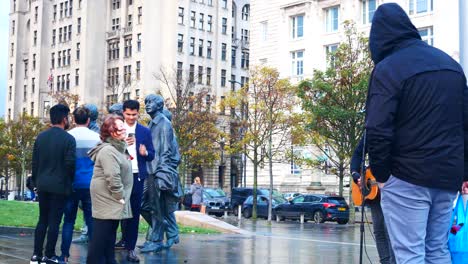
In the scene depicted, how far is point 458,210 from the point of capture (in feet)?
19.3

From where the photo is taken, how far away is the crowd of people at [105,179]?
7340 mm

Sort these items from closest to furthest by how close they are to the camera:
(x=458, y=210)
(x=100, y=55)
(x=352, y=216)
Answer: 1. (x=458, y=210)
2. (x=352, y=216)
3. (x=100, y=55)

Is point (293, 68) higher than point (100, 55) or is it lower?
lower

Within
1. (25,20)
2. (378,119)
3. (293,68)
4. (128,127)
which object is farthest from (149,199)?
(25,20)

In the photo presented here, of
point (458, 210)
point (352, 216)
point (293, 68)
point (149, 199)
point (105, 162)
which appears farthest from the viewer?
point (293, 68)

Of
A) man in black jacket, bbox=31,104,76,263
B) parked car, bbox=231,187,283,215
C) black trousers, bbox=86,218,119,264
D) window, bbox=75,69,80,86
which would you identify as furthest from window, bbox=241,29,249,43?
black trousers, bbox=86,218,119,264

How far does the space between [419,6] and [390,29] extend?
156 ft

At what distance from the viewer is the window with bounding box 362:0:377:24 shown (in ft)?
177

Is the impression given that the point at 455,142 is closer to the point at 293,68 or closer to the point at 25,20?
the point at 293,68

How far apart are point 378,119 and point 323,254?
7.25 meters

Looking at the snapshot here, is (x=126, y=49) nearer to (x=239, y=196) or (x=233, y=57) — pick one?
(x=233, y=57)

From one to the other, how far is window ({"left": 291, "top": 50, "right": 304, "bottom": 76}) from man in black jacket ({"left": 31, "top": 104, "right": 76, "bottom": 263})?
167ft

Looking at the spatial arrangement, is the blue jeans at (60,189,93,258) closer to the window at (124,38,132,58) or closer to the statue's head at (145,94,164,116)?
the statue's head at (145,94,164,116)

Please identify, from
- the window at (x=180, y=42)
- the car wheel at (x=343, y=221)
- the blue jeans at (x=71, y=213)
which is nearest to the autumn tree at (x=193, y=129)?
the car wheel at (x=343, y=221)
